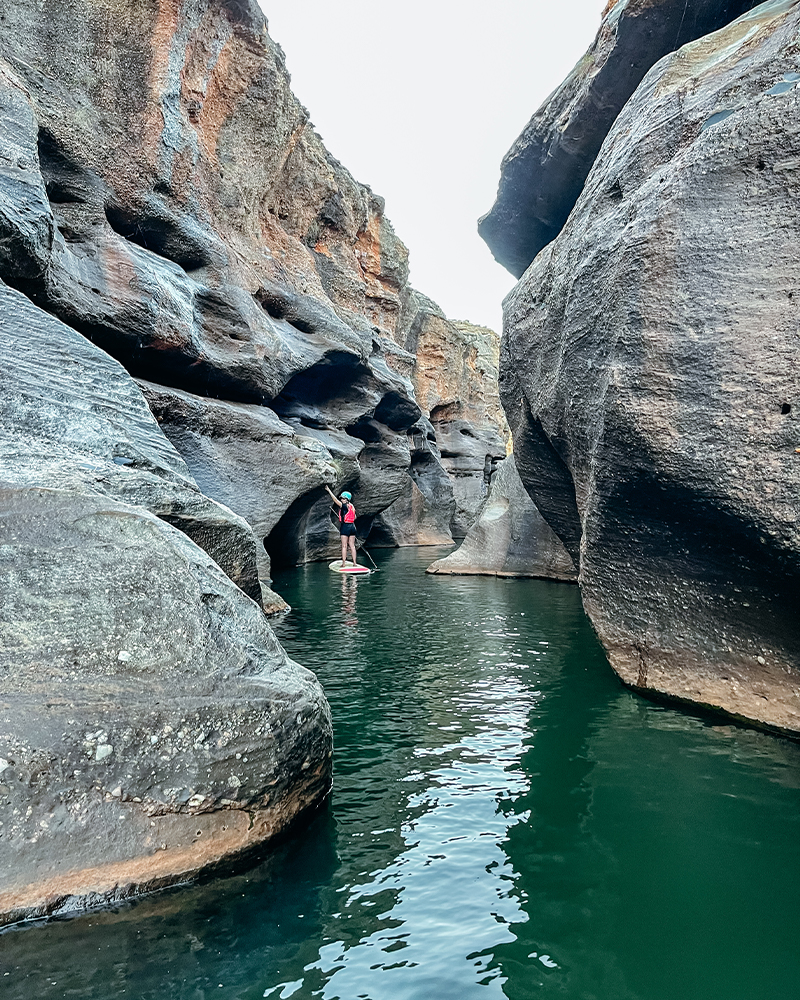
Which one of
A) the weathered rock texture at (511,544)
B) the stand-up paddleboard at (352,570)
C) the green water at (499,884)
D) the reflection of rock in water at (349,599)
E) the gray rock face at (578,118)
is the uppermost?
the gray rock face at (578,118)

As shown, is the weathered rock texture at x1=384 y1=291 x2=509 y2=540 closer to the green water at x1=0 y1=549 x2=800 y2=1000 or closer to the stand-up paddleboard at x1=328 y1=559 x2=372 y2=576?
the stand-up paddleboard at x1=328 y1=559 x2=372 y2=576

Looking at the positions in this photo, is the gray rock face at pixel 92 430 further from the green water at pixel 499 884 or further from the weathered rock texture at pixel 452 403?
the weathered rock texture at pixel 452 403

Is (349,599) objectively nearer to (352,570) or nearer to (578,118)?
(352,570)

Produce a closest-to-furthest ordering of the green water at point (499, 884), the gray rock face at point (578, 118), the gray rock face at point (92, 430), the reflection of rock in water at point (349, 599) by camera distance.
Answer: the green water at point (499, 884)
the gray rock face at point (92, 430)
the gray rock face at point (578, 118)
the reflection of rock in water at point (349, 599)

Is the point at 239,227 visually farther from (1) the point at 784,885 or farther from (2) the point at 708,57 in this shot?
(1) the point at 784,885

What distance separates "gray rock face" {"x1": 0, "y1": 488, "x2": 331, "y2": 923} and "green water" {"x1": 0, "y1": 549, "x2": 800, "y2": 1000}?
20 centimetres

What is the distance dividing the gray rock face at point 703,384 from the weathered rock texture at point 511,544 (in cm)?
956

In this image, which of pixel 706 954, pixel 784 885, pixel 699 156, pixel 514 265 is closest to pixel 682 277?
pixel 699 156

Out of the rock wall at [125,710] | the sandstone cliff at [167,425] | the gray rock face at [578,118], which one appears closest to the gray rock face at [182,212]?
the sandstone cliff at [167,425]

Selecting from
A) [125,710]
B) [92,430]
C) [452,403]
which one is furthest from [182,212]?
[452,403]

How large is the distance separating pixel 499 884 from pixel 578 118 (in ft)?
33.0

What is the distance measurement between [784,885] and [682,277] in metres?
4.13

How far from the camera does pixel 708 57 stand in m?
6.60

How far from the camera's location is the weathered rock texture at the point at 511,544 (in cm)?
1627
